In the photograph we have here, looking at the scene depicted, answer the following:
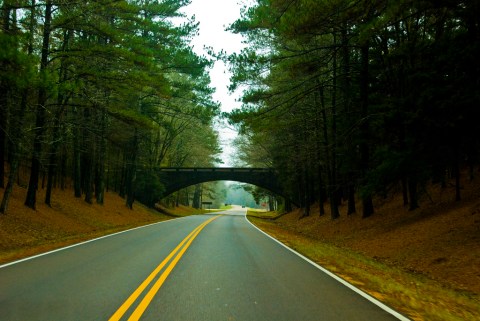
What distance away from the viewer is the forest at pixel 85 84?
13414mm

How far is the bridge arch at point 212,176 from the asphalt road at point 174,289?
35107mm

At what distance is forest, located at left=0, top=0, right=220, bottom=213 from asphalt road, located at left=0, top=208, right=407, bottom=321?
649 centimetres

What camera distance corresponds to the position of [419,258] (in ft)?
35.7

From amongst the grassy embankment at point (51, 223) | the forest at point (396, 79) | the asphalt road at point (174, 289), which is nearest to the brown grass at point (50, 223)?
the grassy embankment at point (51, 223)

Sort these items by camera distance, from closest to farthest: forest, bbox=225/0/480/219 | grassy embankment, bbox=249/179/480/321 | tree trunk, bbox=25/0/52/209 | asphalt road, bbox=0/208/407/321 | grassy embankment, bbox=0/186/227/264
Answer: asphalt road, bbox=0/208/407/321 → grassy embankment, bbox=249/179/480/321 → forest, bbox=225/0/480/219 → grassy embankment, bbox=0/186/227/264 → tree trunk, bbox=25/0/52/209

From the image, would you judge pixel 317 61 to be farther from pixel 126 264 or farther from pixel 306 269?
pixel 126 264

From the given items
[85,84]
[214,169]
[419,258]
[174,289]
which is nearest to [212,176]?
[214,169]

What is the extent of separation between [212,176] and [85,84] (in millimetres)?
29839

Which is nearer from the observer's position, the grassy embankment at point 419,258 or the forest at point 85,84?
the grassy embankment at point 419,258

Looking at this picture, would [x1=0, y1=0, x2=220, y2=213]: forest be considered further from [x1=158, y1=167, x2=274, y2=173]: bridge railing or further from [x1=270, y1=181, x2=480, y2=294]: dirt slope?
[x1=270, y1=181, x2=480, y2=294]: dirt slope

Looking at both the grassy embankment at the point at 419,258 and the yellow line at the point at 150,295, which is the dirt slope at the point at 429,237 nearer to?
the grassy embankment at the point at 419,258

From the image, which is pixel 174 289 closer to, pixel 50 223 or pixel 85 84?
pixel 50 223

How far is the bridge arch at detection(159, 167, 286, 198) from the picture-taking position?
45.3m

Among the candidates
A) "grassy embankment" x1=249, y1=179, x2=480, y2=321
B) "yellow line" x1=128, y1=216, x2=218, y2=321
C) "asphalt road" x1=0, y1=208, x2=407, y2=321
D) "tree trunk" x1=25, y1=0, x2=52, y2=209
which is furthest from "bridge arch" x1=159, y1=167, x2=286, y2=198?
"yellow line" x1=128, y1=216, x2=218, y2=321
